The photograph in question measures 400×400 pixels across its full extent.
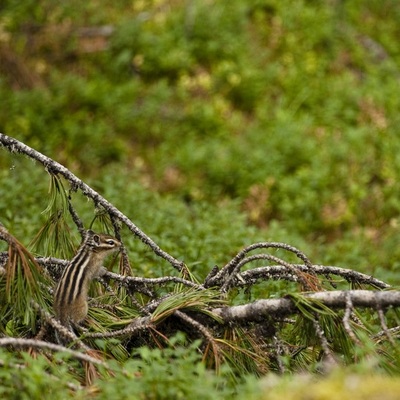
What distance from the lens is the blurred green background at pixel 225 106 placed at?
34.7ft

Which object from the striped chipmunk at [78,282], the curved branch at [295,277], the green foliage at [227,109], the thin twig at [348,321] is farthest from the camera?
the green foliage at [227,109]

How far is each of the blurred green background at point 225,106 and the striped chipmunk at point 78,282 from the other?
4171mm

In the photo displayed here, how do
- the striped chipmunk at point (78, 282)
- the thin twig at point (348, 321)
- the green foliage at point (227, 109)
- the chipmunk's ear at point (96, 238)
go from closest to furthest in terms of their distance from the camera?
the thin twig at point (348, 321), the striped chipmunk at point (78, 282), the chipmunk's ear at point (96, 238), the green foliage at point (227, 109)

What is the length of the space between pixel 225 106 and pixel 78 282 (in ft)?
27.2

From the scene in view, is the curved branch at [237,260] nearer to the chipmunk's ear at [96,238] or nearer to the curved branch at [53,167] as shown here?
the curved branch at [53,167]

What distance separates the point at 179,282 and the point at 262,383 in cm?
159

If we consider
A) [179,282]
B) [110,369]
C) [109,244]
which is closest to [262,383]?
[110,369]

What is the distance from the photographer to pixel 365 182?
434 inches

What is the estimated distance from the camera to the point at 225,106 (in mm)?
12289

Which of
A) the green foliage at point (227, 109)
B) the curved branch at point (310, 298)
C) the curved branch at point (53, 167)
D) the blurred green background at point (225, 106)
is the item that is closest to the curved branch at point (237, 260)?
the curved branch at point (310, 298)

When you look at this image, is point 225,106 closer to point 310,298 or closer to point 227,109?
point 227,109

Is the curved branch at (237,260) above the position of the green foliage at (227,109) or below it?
below

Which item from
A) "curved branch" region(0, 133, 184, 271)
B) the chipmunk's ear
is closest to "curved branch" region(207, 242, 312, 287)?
"curved branch" region(0, 133, 184, 271)

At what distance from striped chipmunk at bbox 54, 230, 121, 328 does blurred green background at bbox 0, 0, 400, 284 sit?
164 inches
